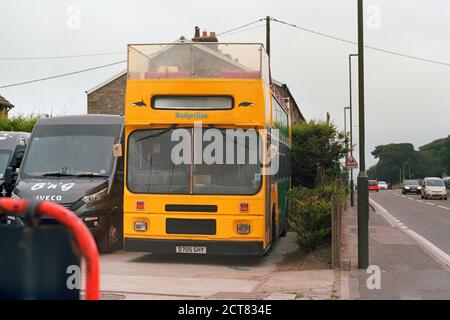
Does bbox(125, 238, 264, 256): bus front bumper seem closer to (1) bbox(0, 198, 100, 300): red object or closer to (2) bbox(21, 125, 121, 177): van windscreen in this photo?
(2) bbox(21, 125, 121, 177): van windscreen

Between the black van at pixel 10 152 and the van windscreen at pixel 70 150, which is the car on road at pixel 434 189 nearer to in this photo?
the black van at pixel 10 152

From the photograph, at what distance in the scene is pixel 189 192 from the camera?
1143 cm

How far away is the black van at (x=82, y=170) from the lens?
12633 millimetres

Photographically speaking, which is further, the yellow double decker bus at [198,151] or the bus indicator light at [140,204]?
the bus indicator light at [140,204]

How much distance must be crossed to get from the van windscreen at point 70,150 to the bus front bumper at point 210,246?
8.14 feet

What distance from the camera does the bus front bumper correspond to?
11211mm

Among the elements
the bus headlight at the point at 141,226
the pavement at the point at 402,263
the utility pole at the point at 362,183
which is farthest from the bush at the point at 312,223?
the bus headlight at the point at 141,226

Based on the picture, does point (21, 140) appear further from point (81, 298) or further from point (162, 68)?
point (81, 298)

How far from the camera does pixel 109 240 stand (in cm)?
1330

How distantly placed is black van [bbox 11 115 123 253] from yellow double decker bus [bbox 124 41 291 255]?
1.21 meters

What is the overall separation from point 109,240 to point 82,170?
154 cm

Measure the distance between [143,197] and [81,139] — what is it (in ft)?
9.72
